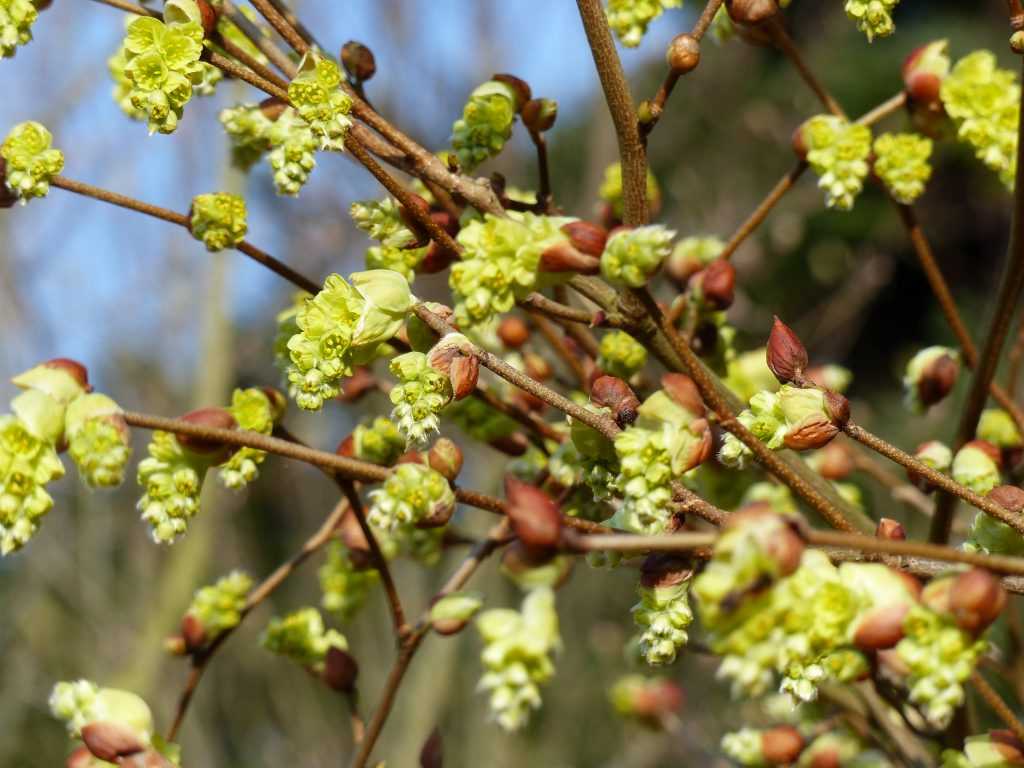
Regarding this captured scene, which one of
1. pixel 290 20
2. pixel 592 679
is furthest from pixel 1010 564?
pixel 592 679

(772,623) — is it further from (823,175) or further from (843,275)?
(843,275)

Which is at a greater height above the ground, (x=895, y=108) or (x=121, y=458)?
(x=895, y=108)

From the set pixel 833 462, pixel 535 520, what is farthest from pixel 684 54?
pixel 833 462

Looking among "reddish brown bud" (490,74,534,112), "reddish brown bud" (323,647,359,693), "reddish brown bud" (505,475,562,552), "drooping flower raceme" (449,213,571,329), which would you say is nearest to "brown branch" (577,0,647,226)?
"drooping flower raceme" (449,213,571,329)

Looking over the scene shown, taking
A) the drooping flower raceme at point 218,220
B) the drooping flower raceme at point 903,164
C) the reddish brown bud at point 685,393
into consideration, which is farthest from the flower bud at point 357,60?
the drooping flower raceme at point 903,164

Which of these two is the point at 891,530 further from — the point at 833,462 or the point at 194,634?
the point at 194,634
